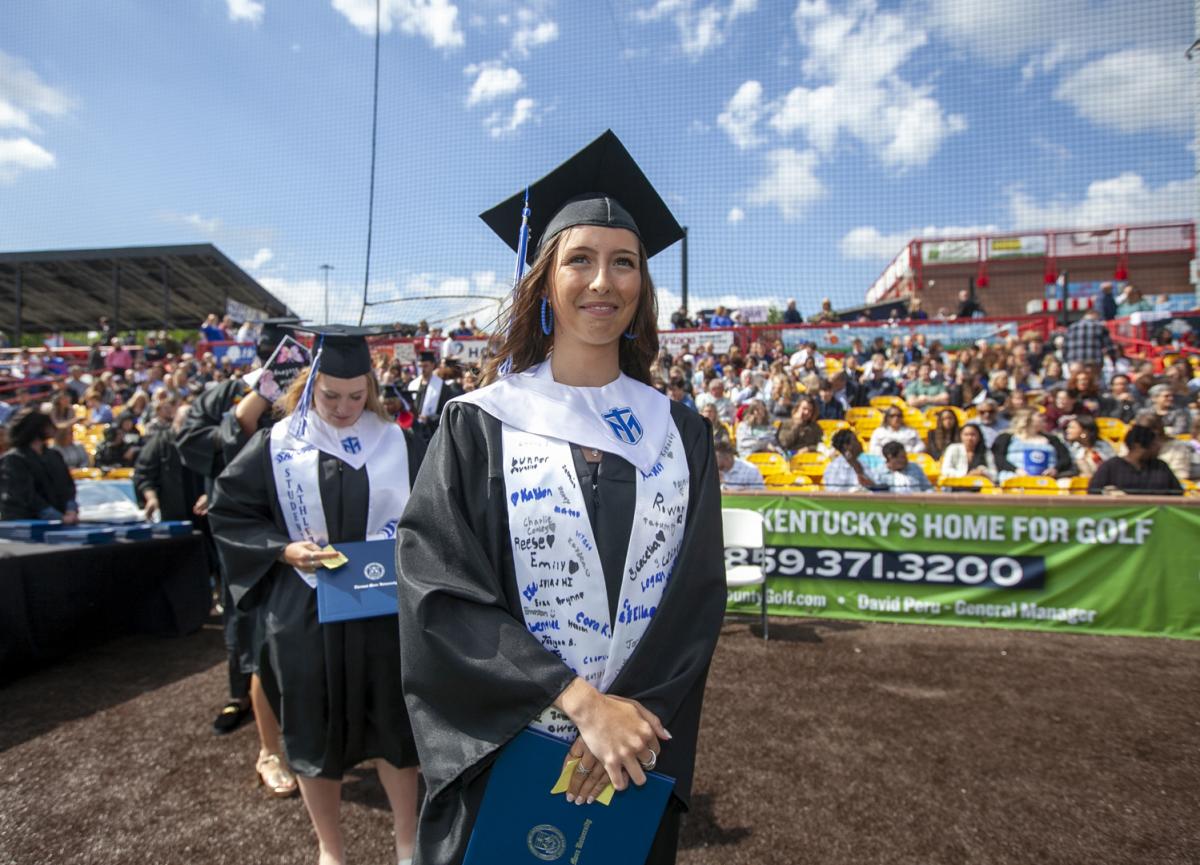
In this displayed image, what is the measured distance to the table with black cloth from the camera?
167 inches

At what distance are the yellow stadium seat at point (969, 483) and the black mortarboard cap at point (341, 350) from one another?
191 inches

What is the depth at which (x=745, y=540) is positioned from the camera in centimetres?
521

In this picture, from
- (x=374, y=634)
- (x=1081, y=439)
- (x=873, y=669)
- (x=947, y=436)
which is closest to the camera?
(x=374, y=634)

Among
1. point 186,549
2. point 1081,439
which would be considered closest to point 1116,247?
point 1081,439

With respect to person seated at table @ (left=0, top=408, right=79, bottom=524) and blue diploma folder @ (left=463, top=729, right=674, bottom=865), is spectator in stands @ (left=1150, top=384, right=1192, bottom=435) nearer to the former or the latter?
blue diploma folder @ (left=463, top=729, right=674, bottom=865)

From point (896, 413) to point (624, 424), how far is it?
6.44 meters

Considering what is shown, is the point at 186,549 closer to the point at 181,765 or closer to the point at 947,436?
the point at 181,765

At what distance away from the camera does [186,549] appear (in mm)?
5398

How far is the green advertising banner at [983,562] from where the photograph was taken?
5141mm

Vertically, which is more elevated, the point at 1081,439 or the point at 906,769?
the point at 1081,439

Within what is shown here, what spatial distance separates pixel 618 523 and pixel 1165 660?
16.9 ft

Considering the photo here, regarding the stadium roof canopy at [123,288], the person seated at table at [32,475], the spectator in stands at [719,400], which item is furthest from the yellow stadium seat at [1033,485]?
the stadium roof canopy at [123,288]

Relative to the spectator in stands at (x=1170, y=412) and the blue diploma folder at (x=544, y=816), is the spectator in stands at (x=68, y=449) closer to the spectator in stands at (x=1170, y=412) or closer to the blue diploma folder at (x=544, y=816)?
the blue diploma folder at (x=544, y=816)

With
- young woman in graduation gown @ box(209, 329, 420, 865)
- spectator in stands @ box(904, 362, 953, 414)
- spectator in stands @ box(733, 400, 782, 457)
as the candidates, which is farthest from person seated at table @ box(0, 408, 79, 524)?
spectator in stands @ box(904, 362, 953, 414)
